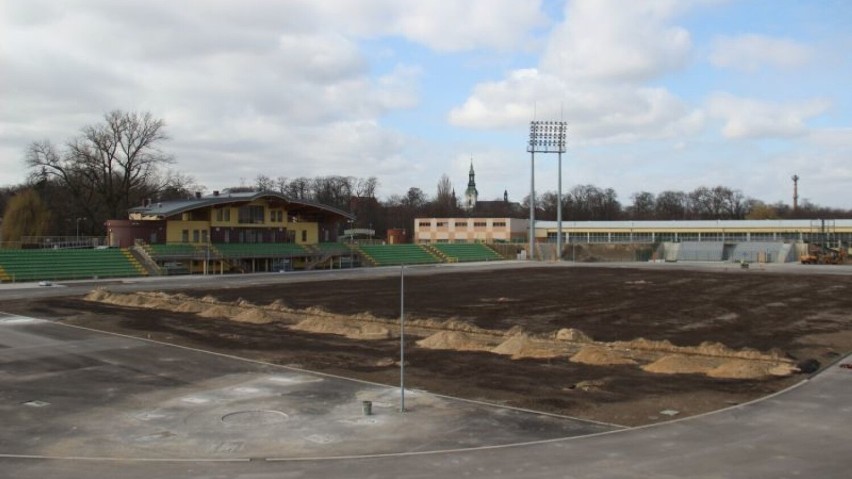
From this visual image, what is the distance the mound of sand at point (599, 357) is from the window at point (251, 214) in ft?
201

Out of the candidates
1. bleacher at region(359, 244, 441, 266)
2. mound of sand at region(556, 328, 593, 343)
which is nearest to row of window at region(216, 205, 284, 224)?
bleacher at region(359, 244, 441, 266)

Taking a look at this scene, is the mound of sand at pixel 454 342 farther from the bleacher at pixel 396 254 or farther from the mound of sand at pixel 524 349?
→ the bleacher at pixel 396 254

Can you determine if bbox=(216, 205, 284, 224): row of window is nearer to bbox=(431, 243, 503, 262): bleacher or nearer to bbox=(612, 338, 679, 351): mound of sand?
bbox=(431, 243, 503, 262): bleacher

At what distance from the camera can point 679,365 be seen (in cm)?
2097

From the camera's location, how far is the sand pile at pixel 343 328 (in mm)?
28609

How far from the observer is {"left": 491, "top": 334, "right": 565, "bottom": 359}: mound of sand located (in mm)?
23531

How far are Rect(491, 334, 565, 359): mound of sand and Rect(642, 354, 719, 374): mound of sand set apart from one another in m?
3.52

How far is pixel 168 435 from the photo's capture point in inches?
559

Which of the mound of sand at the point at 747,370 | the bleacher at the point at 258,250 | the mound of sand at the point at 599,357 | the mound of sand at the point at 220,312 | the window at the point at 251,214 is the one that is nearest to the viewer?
the mound of sand at the point at 747,370

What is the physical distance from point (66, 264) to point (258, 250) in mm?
19785

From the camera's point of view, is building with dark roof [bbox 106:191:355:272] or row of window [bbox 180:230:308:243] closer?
building with dark roof [bbox 106:191:355:272]

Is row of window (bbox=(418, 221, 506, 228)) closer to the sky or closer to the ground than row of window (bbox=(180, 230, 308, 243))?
closer to the sky

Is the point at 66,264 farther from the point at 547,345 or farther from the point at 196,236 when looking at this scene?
the point at 547,345

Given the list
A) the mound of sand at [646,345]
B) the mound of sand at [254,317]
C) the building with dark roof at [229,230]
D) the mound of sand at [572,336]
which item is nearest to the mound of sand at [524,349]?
the mound of sand at [572,336]
